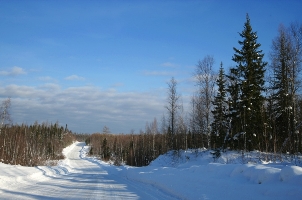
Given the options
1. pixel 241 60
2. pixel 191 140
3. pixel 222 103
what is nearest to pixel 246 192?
pixel 241 60

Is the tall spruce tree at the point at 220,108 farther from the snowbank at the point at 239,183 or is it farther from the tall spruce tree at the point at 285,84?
the snowbank at the point at 239,183

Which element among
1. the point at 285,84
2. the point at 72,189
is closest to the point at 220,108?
the point at 285,84

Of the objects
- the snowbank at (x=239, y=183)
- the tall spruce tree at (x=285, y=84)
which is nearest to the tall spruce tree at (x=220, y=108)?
the tall spruce tree at (x=285, y=84)

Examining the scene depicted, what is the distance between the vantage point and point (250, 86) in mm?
29125

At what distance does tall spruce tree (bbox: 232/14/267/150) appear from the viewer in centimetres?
2836

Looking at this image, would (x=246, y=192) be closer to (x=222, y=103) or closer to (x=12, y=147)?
(x=222, y=103)

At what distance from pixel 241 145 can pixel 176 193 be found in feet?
64.1

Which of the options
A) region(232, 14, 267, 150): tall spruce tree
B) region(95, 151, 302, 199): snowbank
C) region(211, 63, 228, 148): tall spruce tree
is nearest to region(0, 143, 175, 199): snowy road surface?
region(95, 151, 302, 199): snowbank

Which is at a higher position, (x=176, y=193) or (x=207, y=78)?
(x=207, y=78)

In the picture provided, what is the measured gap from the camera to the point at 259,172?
957cm

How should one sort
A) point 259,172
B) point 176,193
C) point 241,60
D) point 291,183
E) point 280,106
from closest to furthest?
1. point 291,183
2. point 259,172
3. point 176,193
4. point 241,60
5. point 280,106

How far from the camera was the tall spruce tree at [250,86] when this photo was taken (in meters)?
28.4

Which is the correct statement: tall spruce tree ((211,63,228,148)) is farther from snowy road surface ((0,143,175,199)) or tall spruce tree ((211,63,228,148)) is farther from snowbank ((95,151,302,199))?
snowbank ((95,151,302,199))

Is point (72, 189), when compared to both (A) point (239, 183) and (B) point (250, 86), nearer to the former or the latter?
(A) point (239, 183)
